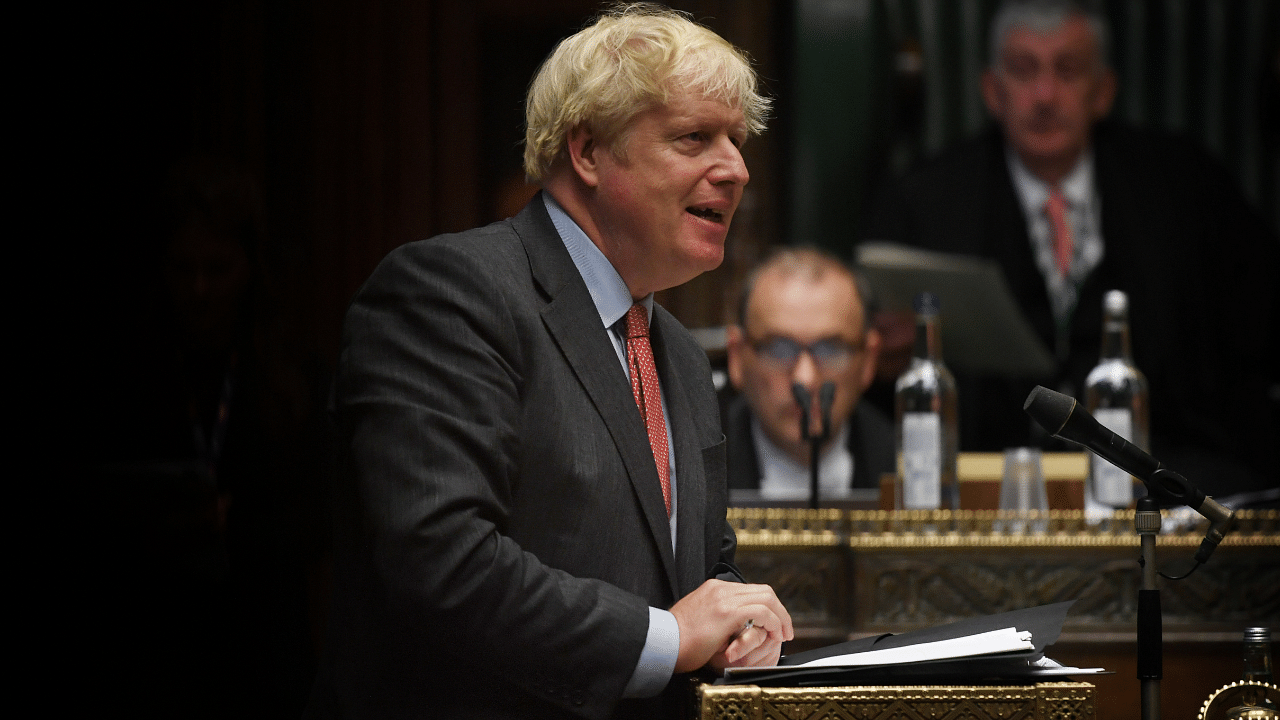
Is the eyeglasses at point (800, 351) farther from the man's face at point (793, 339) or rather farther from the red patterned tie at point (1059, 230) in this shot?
the red patterned tie at point (1059, 230)

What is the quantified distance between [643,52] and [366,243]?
11.2 ft

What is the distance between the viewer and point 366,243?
15.4 ft

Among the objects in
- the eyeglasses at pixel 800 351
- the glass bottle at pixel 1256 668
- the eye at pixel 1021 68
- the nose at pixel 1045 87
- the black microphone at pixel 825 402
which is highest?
the eye at pixel 1021 68

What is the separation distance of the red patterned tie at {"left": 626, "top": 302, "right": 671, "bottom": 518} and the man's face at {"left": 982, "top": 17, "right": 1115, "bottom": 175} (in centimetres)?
350

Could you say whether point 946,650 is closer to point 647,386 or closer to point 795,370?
point 647,386

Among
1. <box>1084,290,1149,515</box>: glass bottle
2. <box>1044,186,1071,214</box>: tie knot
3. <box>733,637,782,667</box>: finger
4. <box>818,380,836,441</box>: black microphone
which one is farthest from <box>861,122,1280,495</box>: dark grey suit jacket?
<box>733,637,782,667</box>: finger

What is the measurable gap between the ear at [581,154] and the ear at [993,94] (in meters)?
3.54

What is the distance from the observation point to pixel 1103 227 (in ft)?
15.2

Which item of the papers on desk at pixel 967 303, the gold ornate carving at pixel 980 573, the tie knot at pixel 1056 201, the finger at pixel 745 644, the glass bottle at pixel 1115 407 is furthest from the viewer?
the tie knot at pixel 1056 201

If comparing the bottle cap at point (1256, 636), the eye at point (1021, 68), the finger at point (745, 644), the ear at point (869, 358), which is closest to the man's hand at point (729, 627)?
the finger at point (745, 644)

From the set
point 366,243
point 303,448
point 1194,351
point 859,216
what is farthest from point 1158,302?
point 303,448

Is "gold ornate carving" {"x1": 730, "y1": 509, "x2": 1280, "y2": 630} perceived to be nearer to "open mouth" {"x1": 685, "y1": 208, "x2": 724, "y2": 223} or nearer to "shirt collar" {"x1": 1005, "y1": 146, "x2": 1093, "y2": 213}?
"open mouth" {"x1": 685, "y1": 208, "x2": 724, "y2": 223}

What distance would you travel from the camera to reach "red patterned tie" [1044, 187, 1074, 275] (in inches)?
181

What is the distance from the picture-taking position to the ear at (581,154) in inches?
57.5
